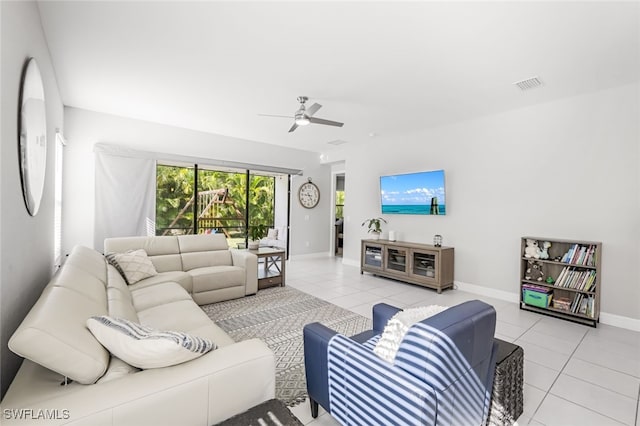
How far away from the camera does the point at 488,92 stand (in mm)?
3506

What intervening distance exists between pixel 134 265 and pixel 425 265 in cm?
410

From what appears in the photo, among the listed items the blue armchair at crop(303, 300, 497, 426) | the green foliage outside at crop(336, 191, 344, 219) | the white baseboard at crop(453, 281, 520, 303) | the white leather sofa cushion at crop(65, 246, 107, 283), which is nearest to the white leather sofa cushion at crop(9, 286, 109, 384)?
the blue armchair at crop(303, 300, 497, 426)

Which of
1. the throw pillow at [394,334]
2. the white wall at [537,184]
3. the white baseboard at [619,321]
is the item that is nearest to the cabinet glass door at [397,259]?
the white wall at [537,184]

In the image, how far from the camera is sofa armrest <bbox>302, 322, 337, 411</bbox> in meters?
1.62

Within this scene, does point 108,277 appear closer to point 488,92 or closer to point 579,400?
point 579,400

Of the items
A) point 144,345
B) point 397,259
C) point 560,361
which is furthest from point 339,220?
point 144,345

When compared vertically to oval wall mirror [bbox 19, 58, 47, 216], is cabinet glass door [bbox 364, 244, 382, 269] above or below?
below

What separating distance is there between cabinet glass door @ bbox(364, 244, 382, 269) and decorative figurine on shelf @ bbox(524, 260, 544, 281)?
2.25 m

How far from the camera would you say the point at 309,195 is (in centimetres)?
740

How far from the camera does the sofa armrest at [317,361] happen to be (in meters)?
1.62

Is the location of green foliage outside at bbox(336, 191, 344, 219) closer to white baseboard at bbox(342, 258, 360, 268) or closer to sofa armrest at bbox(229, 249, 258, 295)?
white baseboard at bbox(342, 258, 360, 268)

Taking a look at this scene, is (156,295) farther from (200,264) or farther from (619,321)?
(619,321)

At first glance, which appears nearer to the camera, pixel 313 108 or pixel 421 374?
pixel 421 374

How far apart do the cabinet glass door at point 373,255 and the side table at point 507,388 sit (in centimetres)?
362
